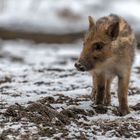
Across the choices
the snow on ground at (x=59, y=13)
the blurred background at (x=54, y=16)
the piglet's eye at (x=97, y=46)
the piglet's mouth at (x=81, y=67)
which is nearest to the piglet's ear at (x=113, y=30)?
the piglet's eye at (x=97, y=46)

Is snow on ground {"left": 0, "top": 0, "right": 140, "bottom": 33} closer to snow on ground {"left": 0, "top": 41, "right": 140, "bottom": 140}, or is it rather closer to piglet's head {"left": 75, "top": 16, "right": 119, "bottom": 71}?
snow on ground {"left": 0, "top": 41, "right": 140, "bottom": 140}

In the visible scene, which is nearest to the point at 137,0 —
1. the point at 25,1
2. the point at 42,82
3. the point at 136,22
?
the point at 136,22

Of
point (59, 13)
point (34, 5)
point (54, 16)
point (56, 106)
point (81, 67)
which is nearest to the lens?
point (81, 67)

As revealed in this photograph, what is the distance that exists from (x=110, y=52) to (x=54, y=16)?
16.6 m

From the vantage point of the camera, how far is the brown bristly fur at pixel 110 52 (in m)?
7.21

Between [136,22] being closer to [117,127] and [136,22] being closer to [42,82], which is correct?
[42,82]

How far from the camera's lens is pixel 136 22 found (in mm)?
22797

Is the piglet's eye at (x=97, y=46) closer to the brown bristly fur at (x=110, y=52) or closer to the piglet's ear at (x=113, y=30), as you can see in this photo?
the brown bristly fur at (x=110, y=52)

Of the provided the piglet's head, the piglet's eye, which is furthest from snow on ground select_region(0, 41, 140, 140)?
the piglet's eye

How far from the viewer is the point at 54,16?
23719 mm

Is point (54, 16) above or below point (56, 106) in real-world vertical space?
above

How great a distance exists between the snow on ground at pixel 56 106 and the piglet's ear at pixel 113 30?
981 mm

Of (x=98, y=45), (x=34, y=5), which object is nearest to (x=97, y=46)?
(x=98, y=45)

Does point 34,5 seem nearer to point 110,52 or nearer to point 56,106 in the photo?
point 56,106
